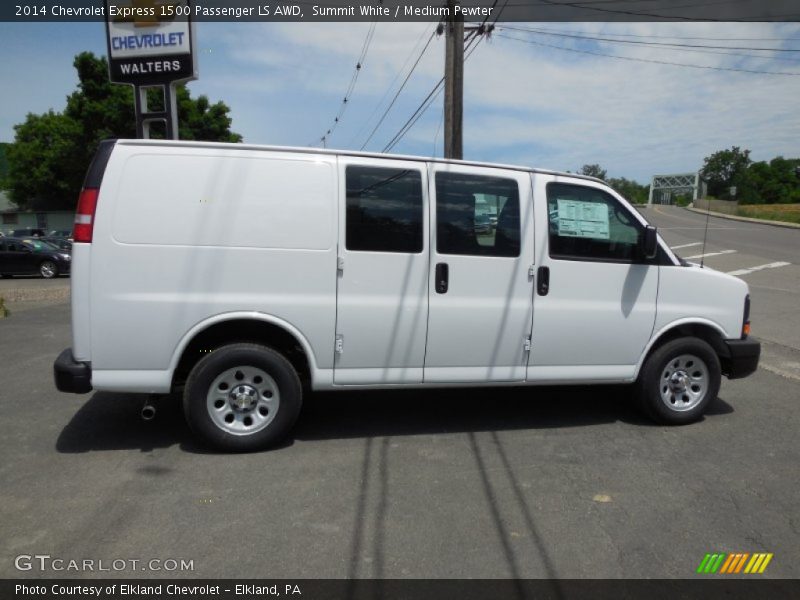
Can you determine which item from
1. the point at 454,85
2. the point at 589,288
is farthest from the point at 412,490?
the point at 454,85

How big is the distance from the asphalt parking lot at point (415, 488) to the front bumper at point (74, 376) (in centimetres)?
57

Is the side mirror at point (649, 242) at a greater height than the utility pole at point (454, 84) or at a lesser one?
lesser

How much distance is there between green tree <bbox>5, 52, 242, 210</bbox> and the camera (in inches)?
1261

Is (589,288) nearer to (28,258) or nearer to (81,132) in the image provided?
(28,258)

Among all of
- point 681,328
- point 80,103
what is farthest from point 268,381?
point 80,103

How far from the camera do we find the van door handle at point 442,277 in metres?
4.32

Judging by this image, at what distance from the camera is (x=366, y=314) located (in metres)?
4.23

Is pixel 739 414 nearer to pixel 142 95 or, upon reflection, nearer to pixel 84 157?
pixel 142 95

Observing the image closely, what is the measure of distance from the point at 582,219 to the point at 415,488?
2498 mm

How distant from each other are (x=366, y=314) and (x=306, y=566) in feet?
6.01

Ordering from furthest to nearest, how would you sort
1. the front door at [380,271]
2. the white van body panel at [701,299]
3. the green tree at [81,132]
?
the green tree at [81,132] < the white van body panel at [701,299] < the front door at [380,271]

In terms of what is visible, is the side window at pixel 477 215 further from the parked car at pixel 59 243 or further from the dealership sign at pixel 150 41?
the parked car at pixel 59 243

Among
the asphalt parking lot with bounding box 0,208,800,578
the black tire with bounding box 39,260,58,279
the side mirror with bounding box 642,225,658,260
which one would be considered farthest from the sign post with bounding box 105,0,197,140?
the black tire with bounding box 39,260,58,279

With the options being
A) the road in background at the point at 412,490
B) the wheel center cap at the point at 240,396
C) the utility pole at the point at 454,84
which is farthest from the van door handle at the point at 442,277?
the utility pole at the point at 454,84
